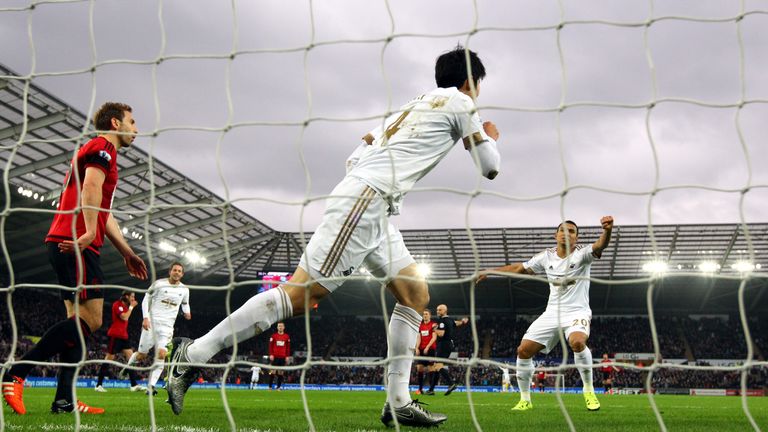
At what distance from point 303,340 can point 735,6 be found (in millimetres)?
39837

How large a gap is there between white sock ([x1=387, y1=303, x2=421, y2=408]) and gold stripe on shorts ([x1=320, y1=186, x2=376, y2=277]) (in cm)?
80

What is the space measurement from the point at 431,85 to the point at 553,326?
384 cm

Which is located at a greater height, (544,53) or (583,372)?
(544,53)

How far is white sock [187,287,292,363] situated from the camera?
346cm

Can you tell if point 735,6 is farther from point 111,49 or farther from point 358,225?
point 111,49

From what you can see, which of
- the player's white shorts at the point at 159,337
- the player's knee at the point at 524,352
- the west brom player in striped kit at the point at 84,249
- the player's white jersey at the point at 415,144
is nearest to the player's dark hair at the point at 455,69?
the player's white jersey at the point at 415,144

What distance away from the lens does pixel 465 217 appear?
128 inches

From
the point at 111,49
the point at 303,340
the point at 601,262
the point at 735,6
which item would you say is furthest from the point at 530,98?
the point at 303,340

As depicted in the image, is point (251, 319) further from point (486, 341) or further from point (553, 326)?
point (486, 341)

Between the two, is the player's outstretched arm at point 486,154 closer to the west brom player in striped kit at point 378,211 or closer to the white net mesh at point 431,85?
the west brom player in striped kit at point 378,211

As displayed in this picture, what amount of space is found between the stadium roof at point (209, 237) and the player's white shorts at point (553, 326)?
1535cm

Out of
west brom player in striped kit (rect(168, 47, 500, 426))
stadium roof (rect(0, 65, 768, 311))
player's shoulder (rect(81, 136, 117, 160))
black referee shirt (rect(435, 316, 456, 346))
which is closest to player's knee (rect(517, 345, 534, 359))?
west brom player in striped kit (rect(168, 47, 500, 426))

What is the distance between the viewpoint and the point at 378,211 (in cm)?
357

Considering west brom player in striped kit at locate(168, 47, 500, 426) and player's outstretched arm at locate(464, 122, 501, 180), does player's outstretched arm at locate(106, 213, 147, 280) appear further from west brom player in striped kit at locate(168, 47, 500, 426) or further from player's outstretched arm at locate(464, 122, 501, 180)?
player's outstretched arm at locate(464, 122, 501, 180)
